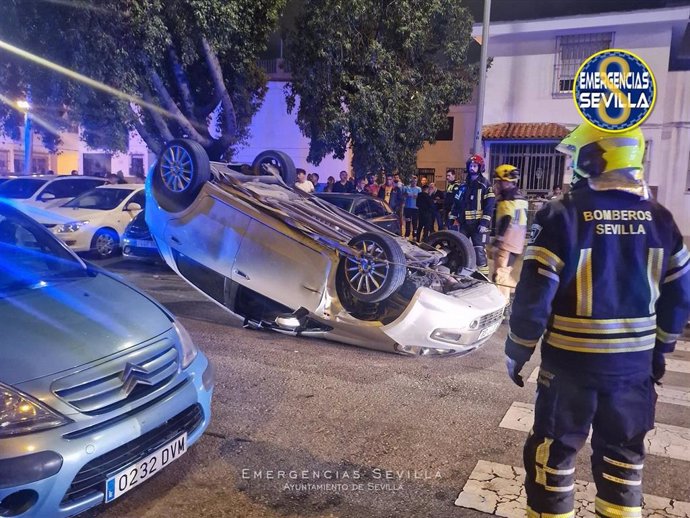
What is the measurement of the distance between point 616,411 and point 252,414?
2580mm

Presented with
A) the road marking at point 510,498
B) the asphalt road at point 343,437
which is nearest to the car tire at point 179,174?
the asphalt road at point 343,437

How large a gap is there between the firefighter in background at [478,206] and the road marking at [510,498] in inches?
189

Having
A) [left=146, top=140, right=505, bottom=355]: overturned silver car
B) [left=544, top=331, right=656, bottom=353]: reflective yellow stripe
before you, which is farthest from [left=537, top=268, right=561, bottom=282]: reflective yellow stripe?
[left=146, top=140, right=505, bottom=355]: overturned silver car

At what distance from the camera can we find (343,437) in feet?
12.8

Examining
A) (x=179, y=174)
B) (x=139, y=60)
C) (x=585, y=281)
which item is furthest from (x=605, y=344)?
(x=139, y=60)

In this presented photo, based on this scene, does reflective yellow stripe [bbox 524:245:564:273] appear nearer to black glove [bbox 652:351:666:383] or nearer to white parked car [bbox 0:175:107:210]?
black glove [bbox 652:351:666:383]

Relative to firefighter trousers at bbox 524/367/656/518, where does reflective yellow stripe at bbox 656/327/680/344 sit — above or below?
above

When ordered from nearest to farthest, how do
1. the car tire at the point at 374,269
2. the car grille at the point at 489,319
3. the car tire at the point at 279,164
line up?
1. the car tire at the point at 374,269
2. the car grille at the point at 489,319
3. the car tire at the point at 279,164

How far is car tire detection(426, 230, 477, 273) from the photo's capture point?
659 centimetres

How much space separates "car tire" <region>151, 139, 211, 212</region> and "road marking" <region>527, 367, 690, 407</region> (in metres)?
Result: 3.62

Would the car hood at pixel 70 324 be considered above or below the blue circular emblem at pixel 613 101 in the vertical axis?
below

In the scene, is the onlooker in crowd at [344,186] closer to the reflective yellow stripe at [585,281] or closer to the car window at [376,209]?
the car window at [376,209]

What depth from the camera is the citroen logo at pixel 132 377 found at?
2803 mm

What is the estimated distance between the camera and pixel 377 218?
34.2ft
